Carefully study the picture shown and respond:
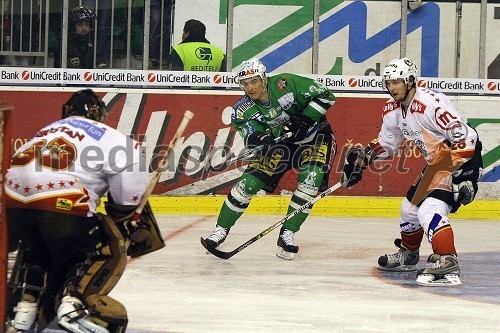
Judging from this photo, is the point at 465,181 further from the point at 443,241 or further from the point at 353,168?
the point at 353,168

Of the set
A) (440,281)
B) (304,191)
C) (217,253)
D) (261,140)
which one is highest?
(261,140)

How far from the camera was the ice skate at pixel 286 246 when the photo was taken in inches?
313

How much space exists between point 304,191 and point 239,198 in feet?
1.46

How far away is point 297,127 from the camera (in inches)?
321

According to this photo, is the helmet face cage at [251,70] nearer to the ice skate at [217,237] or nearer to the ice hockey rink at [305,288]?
the ice skate at [217,237]

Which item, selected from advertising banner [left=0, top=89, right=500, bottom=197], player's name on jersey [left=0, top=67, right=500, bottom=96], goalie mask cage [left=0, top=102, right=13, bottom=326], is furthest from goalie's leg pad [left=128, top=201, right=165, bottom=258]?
player's name on jersey [left=0, top=67, right=500, bottom=96]

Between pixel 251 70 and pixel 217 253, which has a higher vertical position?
pixel 251 70

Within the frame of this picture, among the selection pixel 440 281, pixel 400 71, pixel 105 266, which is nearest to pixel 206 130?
pixel 400 71

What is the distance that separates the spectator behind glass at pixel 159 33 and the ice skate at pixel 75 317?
232 inches

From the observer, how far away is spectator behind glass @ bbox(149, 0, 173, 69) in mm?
10648

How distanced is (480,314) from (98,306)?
83.7 inches

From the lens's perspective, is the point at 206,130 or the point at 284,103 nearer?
the point at 284,103

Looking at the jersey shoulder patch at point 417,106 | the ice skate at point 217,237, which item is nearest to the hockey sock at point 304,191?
Result: the ice skate at point 217,237

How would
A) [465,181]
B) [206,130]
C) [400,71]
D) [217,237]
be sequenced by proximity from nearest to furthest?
[465,181]
[400,71]
[217,237]
[206,130]
